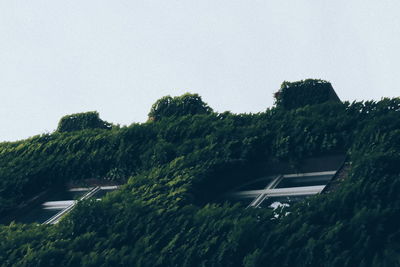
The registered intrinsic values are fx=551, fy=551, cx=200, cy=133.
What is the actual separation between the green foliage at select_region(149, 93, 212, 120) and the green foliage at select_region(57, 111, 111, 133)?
76.4 inches

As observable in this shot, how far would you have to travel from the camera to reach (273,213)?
8648 millimetres

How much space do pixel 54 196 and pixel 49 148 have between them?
Result: 1449 mm

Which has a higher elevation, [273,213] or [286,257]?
[273,213]

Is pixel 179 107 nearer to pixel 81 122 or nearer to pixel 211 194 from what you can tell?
pixel 81 122

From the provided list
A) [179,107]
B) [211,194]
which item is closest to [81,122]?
[179,107]

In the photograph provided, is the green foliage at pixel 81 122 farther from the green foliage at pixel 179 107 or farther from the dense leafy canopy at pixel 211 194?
the green foliage at pixel 179 107

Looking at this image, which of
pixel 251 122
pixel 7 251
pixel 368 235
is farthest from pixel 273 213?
pixel 7 251

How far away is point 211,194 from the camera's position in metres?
11.1

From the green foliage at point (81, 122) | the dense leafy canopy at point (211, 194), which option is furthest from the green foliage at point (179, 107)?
the green foliage at point (81, 122)

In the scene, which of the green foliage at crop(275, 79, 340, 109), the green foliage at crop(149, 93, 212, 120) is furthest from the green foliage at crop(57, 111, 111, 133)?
the green foliage at crop(275, 79, 340, 109)

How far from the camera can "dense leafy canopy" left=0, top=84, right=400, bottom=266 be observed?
7867 millimetres

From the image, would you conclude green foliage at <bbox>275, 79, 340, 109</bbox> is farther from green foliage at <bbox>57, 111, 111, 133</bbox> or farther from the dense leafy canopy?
green foliage at <bbox>57, 111, 111, 133</bbox>

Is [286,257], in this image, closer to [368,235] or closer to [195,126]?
[368,235]

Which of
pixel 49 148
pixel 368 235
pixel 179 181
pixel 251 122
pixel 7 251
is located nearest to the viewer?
pixel 368 235
